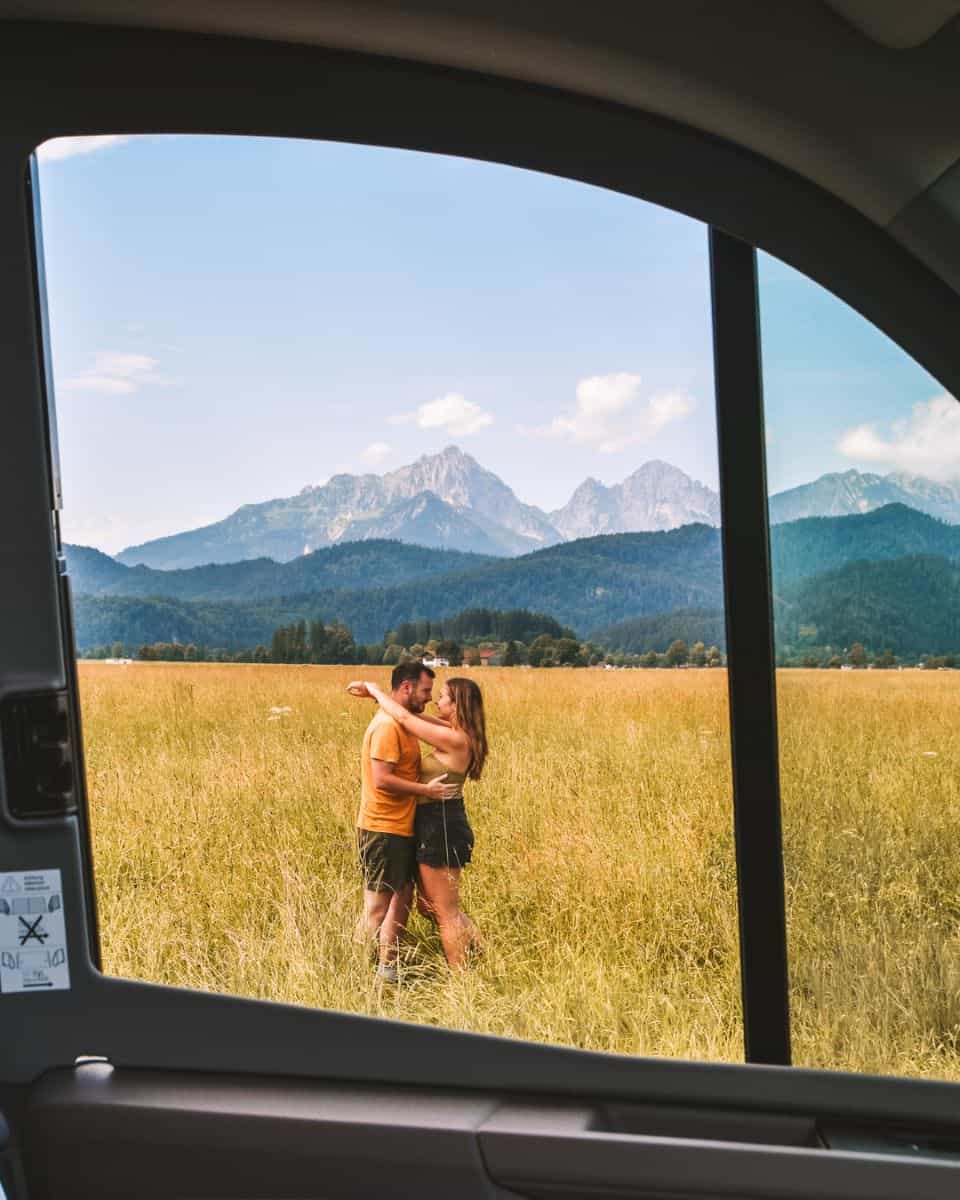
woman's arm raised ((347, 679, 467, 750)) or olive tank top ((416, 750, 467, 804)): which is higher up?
woman's arm raised ((347, 679, 467, 750))

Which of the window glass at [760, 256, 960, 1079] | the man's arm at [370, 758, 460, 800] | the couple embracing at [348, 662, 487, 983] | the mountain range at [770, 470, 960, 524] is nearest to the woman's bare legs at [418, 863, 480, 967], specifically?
the couple embracing at [348, 662, 487, 983]

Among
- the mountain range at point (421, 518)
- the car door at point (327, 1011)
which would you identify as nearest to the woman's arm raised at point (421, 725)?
the mountain range at point (421, 518)

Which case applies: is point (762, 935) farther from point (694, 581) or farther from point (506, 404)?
point (506, 404)

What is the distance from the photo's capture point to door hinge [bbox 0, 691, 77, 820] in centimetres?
151

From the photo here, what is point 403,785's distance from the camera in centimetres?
172

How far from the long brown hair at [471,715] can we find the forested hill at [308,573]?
7.7 inches

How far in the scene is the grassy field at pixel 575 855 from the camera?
155 cm

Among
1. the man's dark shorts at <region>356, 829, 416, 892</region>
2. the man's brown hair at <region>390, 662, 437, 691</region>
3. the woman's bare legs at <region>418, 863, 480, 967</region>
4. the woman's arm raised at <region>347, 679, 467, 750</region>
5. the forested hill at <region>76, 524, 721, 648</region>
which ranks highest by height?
the forested hill at <region>76, 524, 721, 648</region>

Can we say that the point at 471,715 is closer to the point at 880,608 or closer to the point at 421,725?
the point at 421,725

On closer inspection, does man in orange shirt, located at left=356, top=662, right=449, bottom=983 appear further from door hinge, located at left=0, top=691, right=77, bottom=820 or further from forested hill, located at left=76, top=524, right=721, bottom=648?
door hinge, located at left=0, top=691, right=77, bottom=820

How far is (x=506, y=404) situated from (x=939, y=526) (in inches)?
27.8

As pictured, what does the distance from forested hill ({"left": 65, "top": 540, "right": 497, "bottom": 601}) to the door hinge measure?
0.24 m

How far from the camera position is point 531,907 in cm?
173

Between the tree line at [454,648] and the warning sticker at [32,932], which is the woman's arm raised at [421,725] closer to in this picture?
the tree line at [454,648]
